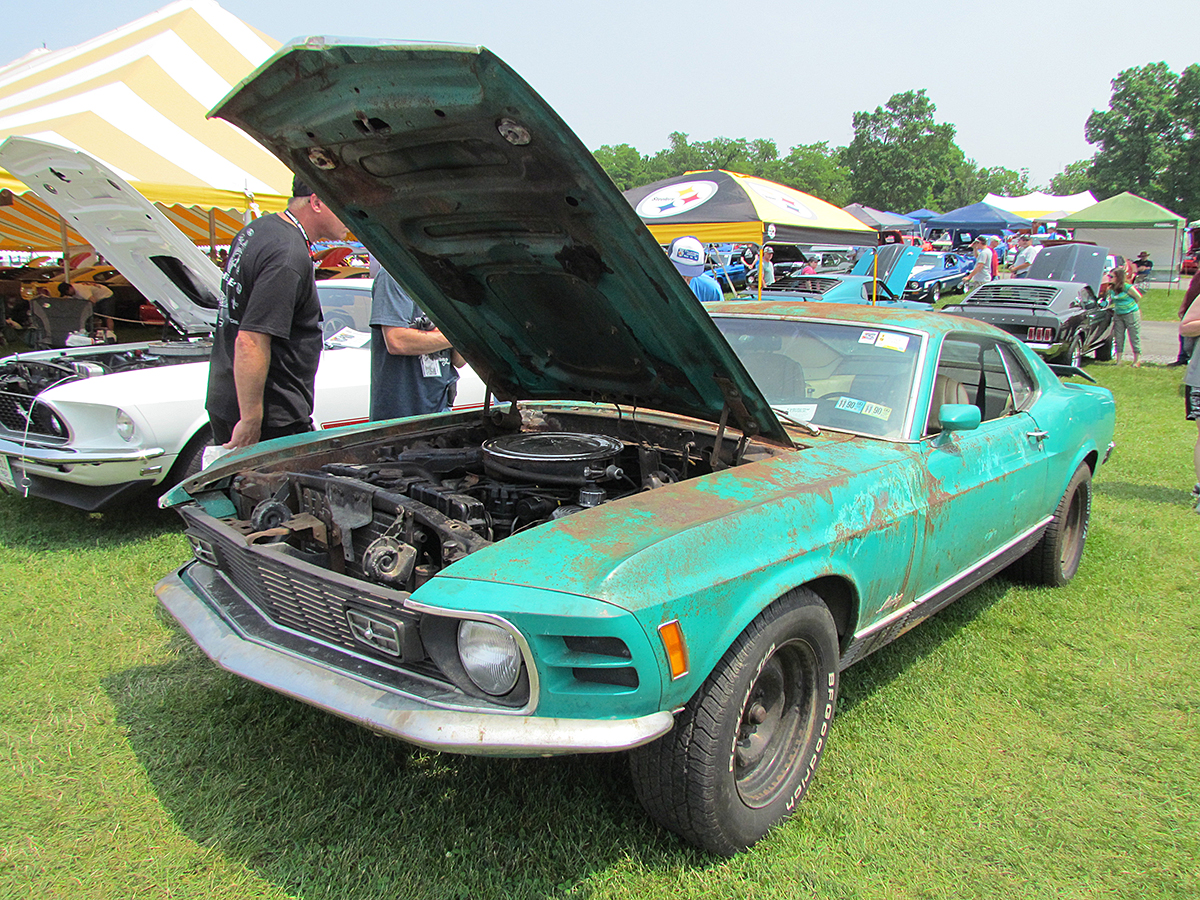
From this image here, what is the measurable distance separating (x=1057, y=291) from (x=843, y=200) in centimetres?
7344

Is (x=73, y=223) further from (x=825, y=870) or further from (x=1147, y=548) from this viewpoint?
(x=1147, y=548)

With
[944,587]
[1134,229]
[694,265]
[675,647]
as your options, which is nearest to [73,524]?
[675,647]

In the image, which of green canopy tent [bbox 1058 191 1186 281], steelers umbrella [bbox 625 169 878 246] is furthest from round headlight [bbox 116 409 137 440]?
green canopy tent [bbox 1058 191 1186 281]

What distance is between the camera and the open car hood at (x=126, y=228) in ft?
17.5

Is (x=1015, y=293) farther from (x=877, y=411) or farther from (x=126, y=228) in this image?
(x=126, y=228)

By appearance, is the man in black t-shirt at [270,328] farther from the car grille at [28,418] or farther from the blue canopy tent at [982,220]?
the blue canopy tent at [982,220]

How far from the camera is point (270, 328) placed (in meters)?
3.27

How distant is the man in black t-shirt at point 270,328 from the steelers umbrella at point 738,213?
21.2 ft

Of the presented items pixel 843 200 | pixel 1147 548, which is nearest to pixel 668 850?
pixel 1147 548

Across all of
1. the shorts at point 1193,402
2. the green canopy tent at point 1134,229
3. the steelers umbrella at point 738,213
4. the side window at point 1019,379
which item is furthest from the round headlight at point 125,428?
the green canopy tent at point 1134,229

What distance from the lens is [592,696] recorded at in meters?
1.79

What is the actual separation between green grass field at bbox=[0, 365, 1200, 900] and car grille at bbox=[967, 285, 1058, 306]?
336 inches

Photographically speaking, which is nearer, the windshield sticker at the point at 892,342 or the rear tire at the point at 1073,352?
the windshield sticker at the point at 892,342

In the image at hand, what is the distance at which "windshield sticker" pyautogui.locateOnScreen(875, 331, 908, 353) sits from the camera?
312 centimetres
